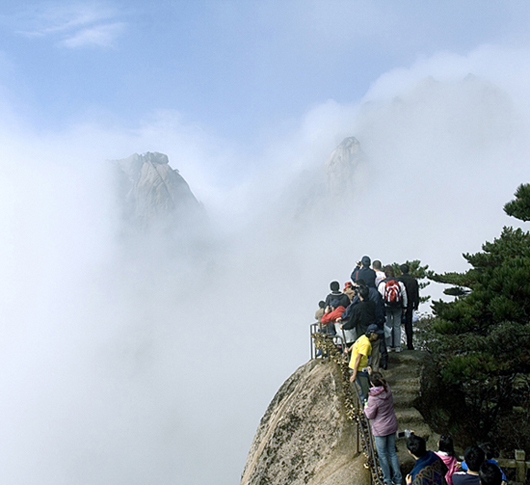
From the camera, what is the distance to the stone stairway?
777 cm

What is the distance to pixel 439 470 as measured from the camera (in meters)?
5.00

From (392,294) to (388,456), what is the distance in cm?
395

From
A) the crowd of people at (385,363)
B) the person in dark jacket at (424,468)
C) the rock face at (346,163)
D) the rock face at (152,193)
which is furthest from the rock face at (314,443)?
the rock face at (152,193)

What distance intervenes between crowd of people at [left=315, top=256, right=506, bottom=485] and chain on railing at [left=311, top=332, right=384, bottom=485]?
8.6 inches

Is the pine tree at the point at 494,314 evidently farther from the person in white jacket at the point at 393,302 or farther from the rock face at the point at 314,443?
the rock face at the point at 314,443

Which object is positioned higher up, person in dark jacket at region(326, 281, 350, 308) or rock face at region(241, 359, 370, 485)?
person in dark jacket at region(326, 281, 350, 308)

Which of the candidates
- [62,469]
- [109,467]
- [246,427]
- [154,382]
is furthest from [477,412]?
[154,382]

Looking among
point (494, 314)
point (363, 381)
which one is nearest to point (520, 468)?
point (494, 314)

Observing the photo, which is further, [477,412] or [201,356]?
[201,356]

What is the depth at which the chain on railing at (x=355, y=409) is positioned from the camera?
22.7ft

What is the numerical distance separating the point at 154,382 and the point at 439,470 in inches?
3942

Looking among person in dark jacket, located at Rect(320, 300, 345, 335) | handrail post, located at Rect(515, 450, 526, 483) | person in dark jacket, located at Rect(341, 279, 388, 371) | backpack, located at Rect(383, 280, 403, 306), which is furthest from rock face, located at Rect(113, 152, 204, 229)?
handrail post, located at Rect(515, 450, 526, 483)

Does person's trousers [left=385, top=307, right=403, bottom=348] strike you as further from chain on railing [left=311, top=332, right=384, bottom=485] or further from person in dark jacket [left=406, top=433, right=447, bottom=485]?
person in dark jacket [left=406, top=433, right=447, bottom=485]

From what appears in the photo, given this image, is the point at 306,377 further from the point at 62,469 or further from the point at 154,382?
the point at 154,382
